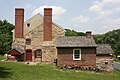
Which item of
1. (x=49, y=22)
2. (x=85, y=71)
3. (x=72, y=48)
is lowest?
(x=85, y=71)

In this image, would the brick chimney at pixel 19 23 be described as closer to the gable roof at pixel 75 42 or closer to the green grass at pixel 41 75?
the gable roof at pixel 75 42

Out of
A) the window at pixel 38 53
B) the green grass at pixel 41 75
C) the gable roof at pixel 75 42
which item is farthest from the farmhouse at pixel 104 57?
the green grass at pixel 41 75

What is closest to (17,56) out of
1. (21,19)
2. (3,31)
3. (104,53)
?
(21,19)

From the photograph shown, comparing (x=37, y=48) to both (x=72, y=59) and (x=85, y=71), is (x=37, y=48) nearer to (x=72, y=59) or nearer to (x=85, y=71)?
(x=72, y=59)

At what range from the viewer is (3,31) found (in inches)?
3233

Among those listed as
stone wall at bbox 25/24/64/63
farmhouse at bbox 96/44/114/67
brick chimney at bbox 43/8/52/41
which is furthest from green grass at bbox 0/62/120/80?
brick chimney at bbox 43/8/52/41

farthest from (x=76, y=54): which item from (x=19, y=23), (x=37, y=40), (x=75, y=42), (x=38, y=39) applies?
(x=19, y=23)

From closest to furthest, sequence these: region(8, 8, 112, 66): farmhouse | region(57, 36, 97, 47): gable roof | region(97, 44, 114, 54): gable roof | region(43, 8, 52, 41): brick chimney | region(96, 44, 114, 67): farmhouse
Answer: region(57, 36, 97, 47): gable roof, region(96, 44, 114, 67): farmhouse, region(97, 44, 114, 54): gable roof, region(8, 8, 112, 66): farmhouse, region(43, 8, 52, 41): brick chimney

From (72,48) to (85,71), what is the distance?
4037mm

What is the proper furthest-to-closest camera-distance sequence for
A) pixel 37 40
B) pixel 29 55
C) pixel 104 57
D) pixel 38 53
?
pixel 29 55 < pixel 37 40 < pixel 38 53 < pixel 104 57

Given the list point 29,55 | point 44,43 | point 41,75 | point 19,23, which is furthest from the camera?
point 19,23

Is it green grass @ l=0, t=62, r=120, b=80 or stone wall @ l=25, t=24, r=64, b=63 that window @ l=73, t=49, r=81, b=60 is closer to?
green grass @ l=0, t=62, r=120, b=80

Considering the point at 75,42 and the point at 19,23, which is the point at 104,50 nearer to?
the point at 75,42

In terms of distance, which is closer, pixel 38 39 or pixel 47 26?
pixel 47 26
